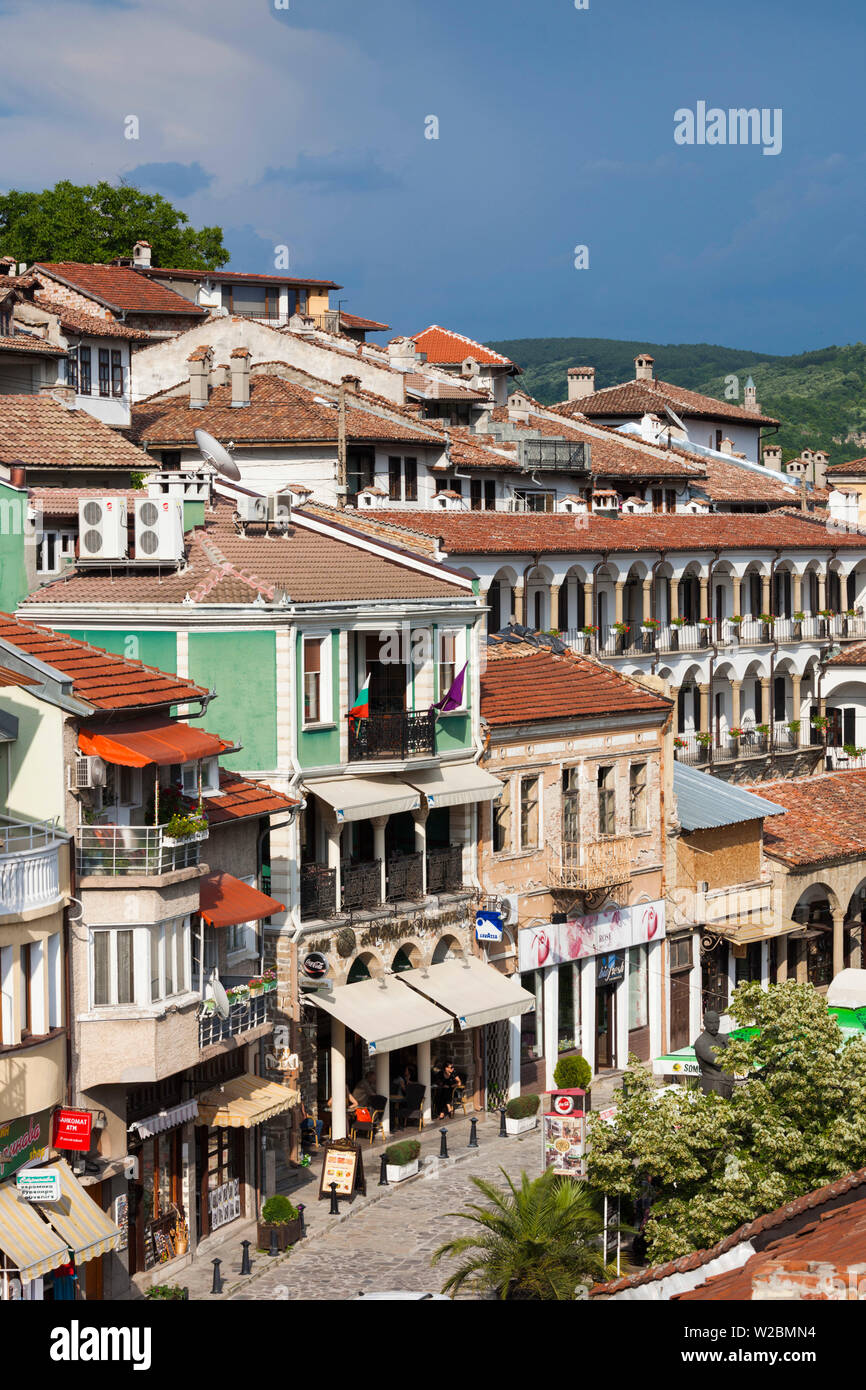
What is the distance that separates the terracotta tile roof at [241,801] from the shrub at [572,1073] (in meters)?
8.52

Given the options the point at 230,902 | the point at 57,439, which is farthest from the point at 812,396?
the point at 230,902

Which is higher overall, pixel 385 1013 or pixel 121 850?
pixel 121 850

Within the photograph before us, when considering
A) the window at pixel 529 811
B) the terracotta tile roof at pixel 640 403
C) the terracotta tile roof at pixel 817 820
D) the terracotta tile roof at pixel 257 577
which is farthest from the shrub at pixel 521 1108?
the terracotta tile roof at pixel 640 403

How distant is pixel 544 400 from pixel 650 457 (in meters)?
108

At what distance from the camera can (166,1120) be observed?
3116cm

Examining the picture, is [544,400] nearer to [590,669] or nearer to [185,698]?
[590,669]

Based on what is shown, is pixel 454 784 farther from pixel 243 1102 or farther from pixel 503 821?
pixel 243 1102

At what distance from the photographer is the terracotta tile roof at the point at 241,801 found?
113ft

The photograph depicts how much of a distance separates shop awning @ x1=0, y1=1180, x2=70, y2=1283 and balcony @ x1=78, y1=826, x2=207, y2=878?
456cm

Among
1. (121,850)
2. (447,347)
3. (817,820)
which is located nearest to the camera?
(121,850)

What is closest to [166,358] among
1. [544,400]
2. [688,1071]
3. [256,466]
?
[256,466]

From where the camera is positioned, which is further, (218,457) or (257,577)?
(218,457)

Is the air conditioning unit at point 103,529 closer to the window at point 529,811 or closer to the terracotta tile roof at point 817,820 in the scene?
the window at point 529,811

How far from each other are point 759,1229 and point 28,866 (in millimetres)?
10368
